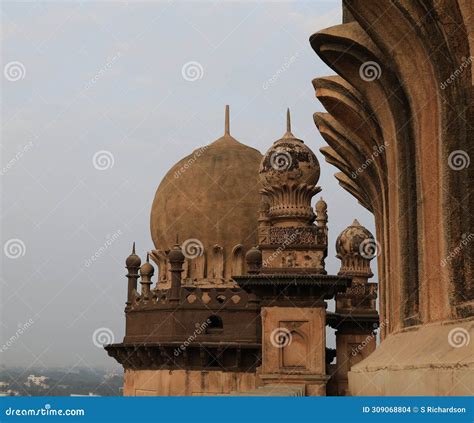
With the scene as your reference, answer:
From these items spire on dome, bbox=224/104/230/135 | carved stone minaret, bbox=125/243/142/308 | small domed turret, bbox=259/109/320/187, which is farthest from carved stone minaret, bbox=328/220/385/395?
spire on dome, bbox=224/104/230/135

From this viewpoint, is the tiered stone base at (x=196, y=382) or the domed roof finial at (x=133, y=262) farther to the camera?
the domed roof finial at (x=133, y=262)

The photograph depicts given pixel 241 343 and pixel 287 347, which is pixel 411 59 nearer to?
pixel 287 347

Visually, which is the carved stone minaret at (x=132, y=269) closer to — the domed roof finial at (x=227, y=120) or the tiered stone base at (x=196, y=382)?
the tiered stone base at (x=196, y=382)

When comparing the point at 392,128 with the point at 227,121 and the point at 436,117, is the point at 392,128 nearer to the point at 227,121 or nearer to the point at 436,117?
the point at 436,117

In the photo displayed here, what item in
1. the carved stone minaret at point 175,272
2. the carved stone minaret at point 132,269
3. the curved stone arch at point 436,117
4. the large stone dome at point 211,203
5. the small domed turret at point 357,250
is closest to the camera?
the curved stone arch at point 436,117

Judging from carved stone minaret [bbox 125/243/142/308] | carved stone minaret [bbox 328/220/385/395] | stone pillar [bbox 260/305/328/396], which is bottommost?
stone pillar [bbox 260/305/328/396]

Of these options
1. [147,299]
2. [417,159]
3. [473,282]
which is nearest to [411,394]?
[473,282]

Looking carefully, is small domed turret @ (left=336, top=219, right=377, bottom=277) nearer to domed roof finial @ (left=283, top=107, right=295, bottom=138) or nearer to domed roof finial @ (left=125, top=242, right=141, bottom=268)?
domed roof finial @ (left=283, top=107, right=295, bottom=138)

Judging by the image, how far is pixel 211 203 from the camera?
96.5 ft

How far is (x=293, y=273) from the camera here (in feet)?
56.2

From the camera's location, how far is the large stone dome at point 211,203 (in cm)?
2914

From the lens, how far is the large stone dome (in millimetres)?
29141

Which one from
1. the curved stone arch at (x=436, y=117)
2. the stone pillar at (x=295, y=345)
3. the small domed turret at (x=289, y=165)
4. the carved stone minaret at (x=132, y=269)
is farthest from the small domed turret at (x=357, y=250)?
the curved stone arch at (x=436, y=117)

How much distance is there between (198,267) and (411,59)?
20.8 meters
